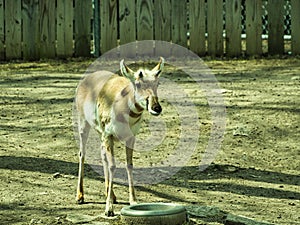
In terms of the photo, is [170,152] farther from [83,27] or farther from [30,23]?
[30,23]

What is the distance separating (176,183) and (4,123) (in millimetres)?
2810

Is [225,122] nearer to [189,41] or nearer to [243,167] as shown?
[243,167]

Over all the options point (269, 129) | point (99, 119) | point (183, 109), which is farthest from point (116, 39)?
point (99, 119)

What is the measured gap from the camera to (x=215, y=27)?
45.7 ft

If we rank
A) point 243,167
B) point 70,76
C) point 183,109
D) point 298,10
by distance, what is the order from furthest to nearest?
point 298,10
point 70,76
point 183,109
point 243,167

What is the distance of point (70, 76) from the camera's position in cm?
1245

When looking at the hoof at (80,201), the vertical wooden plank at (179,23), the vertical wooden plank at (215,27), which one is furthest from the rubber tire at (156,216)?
the vertical wooden plank at (215,27)

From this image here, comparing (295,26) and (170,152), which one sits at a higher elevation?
(295,26)

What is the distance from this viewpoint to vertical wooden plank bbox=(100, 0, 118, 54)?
1388cm

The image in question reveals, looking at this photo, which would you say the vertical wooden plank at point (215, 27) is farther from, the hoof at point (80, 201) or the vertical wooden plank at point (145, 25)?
the hoof at point (80, 201)

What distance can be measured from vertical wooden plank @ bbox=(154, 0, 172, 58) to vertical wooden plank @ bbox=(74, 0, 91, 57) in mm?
1017

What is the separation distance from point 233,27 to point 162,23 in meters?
1.10

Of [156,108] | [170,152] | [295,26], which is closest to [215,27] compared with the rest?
[295,26]

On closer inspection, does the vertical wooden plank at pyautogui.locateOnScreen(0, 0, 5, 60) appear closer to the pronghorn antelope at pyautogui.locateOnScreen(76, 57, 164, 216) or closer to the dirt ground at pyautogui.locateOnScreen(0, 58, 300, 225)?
the dirt ground at pyautogui.locateOnScreen(0, 58, 300, 225)
